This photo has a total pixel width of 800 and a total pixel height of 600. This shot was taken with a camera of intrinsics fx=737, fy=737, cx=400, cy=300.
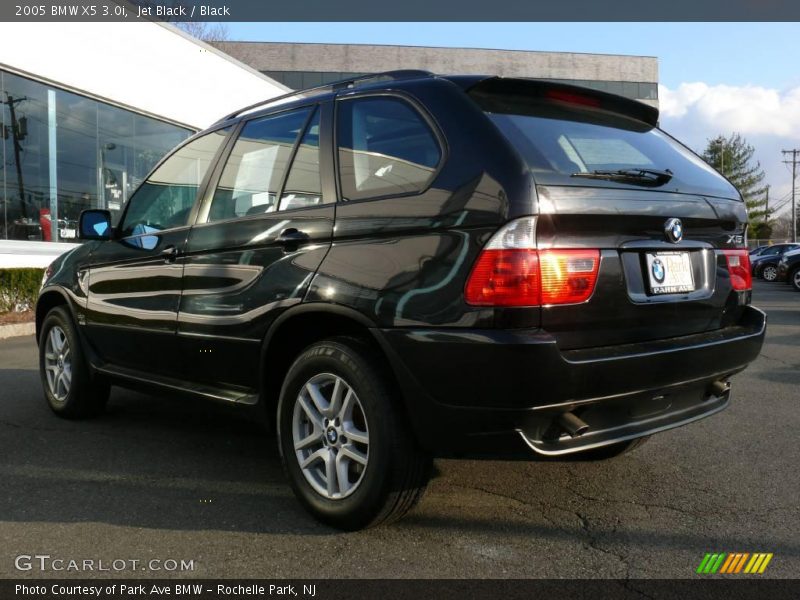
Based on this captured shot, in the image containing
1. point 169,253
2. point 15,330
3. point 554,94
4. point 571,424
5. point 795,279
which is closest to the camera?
point 571,424

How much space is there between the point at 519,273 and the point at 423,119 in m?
0.82

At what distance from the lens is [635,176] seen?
9.64 feet

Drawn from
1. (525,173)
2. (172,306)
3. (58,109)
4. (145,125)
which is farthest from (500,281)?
(145,125)

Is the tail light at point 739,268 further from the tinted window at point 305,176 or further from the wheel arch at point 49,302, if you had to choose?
the wheel arch at point 49,302

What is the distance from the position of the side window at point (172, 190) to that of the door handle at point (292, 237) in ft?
3.17

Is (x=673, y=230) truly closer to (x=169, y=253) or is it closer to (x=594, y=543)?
(x=594, y=543)

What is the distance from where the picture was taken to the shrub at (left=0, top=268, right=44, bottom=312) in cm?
1069

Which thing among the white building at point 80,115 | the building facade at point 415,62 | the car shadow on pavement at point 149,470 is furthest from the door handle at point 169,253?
the building facade at point 415,62

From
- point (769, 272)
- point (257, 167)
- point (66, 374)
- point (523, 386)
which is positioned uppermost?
point (257, 167)

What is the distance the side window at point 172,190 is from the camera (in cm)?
407

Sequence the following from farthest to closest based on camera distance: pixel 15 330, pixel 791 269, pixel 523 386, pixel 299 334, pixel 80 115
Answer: pixel 791 269 → pixel 80 115 → pixel 15 330 → pixel 299 334 → pixel 523 386

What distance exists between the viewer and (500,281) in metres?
2.55
